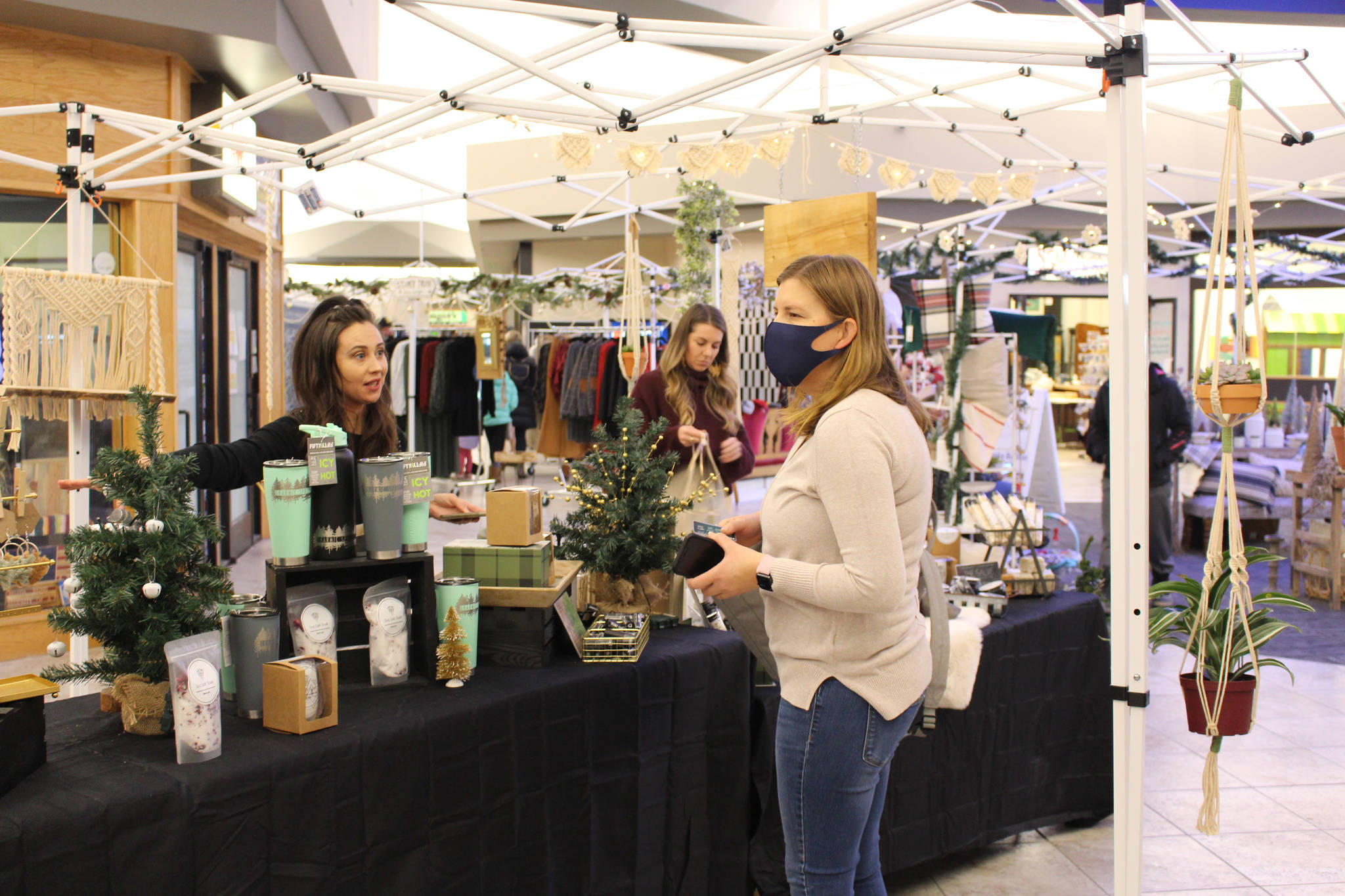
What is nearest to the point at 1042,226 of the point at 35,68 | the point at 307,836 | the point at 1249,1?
the point at 1249,1

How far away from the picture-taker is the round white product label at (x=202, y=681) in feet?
5.34

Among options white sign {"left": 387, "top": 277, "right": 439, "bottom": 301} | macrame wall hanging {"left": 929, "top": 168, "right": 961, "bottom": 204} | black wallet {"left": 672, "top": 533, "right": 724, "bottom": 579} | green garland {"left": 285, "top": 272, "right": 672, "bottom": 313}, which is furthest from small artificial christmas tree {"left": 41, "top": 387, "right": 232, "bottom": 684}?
green garland {"left": 285, "top": 272, "right": 672, "bottom": 313}

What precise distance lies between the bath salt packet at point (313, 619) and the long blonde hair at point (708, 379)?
186 cm

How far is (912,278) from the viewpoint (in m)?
5.30

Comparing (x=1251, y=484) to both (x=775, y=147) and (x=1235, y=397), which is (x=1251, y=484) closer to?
(x=775, y=147)

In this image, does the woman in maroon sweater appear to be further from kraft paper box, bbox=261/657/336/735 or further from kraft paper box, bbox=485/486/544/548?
kraft paper box, bbox=261/657/336/735

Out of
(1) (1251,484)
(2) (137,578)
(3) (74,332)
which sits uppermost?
(3) (74,332)

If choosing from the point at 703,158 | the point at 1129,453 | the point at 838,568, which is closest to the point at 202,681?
the point at 838,568

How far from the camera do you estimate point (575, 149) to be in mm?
4805

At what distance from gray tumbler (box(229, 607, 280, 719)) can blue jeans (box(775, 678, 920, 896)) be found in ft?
3.11

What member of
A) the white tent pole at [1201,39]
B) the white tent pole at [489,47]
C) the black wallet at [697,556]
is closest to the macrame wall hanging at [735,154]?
the white tent pole at [489,47]

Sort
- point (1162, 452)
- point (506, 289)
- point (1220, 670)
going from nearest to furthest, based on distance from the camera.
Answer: point (1220, 670) → point (1162, 452) → point (506, 289)

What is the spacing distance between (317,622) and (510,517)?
49 centimetres

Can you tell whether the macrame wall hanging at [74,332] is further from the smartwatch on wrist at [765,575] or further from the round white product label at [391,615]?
the smartwatch on wrist at [765,575]
